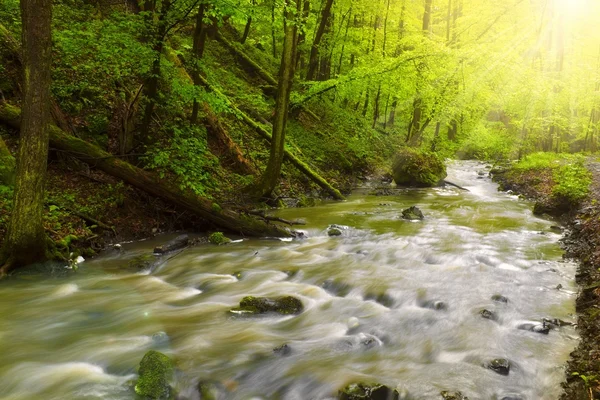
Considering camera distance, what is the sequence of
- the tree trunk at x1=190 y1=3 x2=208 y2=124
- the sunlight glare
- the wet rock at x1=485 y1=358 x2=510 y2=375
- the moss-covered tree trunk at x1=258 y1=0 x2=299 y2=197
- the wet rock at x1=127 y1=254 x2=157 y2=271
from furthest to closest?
the sunlight glare, the moss-covered tree trunk at x1=258 y1=0 x2=299 y2=197, the tree trunk at x1=190 y1=3 x2=208 y2=124, the wet rock at x1=127 y1=254 x2=157 y2=271, the wet rock at x1=485 y1=358 x2=510 y2=375

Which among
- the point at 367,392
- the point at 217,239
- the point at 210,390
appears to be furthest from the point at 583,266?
the point at 217,239

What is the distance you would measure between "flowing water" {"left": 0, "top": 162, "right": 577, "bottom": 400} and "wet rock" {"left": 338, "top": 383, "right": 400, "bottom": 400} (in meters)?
0.24

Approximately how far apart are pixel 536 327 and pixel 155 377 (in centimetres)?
492

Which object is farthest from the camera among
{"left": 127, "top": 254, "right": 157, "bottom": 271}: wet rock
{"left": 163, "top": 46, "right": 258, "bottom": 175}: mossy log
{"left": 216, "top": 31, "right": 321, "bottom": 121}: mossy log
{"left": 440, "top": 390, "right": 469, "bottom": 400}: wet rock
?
{"left": 216, "top": 31, "right": 321, "bottom": 121}: mossy log

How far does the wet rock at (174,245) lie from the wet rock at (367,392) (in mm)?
5187

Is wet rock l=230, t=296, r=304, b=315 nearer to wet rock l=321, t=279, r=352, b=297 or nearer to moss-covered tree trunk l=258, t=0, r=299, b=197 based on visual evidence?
wet rock l=321, t=279, r=352, b=297

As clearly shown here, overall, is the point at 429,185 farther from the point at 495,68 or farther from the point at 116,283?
the point at 116,283

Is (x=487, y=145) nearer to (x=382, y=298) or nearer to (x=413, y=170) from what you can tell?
(x=413, y=170)

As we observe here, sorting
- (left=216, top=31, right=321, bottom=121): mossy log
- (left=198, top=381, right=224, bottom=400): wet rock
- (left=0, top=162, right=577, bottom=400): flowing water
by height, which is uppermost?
(left=216, top=31, right=321, bottom=121): mossy log

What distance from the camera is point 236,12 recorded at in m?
7.88

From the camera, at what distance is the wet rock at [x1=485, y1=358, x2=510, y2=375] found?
4815 mm

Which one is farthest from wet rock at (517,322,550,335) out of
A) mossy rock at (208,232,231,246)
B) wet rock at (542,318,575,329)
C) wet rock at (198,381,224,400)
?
mossy rock at (208,232,231,246)

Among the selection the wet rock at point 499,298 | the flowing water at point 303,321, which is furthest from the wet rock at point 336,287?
the wet rock at point 499,298

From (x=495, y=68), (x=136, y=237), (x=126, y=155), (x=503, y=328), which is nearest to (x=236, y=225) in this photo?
(x=136, y=237)
